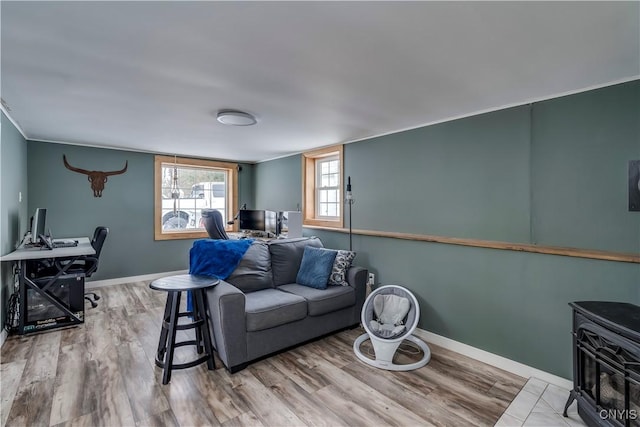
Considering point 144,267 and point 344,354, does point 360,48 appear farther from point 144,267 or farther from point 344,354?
point 144,267

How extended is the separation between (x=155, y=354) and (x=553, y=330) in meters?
3.28

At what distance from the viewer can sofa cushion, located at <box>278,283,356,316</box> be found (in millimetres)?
2889

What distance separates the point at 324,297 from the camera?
296 centimetres

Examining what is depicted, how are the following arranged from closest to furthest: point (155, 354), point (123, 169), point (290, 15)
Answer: point (290, 15)
point (155, 354)
point (123, 169)

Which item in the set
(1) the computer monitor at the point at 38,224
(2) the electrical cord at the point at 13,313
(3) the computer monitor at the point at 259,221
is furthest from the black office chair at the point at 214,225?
(2) the electrical cord at the point at 13,313

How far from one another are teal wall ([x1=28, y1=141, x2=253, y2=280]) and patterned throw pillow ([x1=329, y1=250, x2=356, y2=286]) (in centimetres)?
339

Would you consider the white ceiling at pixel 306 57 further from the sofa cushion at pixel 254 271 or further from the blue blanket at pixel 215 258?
the sofa cushion at pixel 254 271

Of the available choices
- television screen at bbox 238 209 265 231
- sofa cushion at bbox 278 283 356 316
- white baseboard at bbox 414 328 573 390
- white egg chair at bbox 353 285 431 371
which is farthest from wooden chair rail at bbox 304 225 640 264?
television screen at bbox 238 209 265 231

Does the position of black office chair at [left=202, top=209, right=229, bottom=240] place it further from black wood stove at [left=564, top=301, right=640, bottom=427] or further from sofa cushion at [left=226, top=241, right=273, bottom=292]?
black wood stove at [left=564, top=301, right=640, bottom=427]

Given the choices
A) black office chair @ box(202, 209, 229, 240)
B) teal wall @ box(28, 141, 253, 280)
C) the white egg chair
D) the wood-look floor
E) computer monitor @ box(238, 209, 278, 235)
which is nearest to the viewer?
the wood-look floor

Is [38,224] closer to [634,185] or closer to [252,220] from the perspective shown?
[252,220]

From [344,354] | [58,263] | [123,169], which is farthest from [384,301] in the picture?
[123,169]

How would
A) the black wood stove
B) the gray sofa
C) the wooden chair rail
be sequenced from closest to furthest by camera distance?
the black wood stove → the wooden chair rail → the gray sofa

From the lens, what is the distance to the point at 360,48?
5.49 ft
